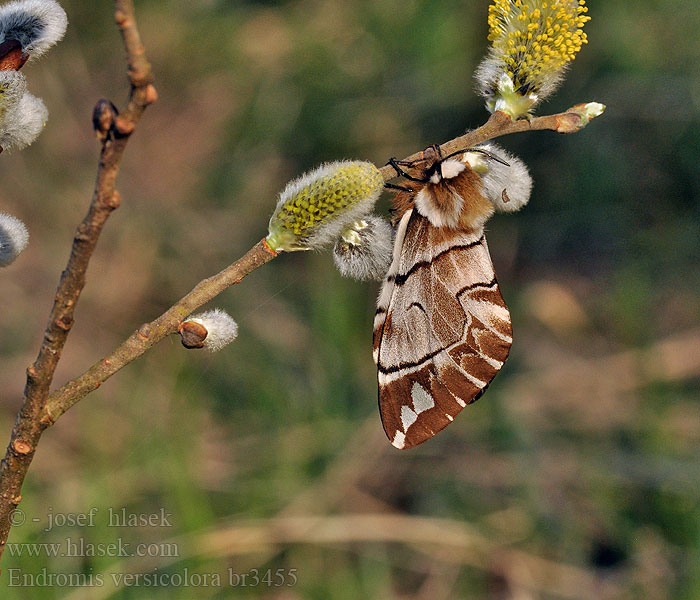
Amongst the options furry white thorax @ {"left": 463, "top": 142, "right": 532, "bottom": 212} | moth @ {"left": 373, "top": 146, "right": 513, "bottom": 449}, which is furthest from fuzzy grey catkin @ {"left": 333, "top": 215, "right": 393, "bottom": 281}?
furry white thorax @ {"left": 463, "top": 142, "right": 532, "bottom": 212}


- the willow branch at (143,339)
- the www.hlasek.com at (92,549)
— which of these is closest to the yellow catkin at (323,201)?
the willow branch at (143,339)

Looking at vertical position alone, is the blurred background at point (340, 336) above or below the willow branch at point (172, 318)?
below

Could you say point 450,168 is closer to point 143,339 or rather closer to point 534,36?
point 534,36

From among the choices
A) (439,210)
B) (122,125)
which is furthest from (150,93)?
(439,210)

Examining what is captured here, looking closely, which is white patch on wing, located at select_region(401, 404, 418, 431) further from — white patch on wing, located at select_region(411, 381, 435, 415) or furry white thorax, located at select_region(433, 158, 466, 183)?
furry white thorax, located at select_region(433, 158, 466, 183)

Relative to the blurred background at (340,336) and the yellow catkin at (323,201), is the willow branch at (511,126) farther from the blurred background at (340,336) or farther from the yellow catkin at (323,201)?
the blurred background at (340,336)

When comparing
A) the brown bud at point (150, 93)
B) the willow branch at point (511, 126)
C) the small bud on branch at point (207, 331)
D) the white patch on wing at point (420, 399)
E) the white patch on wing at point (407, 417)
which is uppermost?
the brown bud at point (150, 93)

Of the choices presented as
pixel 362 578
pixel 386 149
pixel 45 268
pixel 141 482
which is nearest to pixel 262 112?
pixel 386 149

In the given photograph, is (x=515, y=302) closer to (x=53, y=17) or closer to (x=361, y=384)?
(x=361, y=384)
